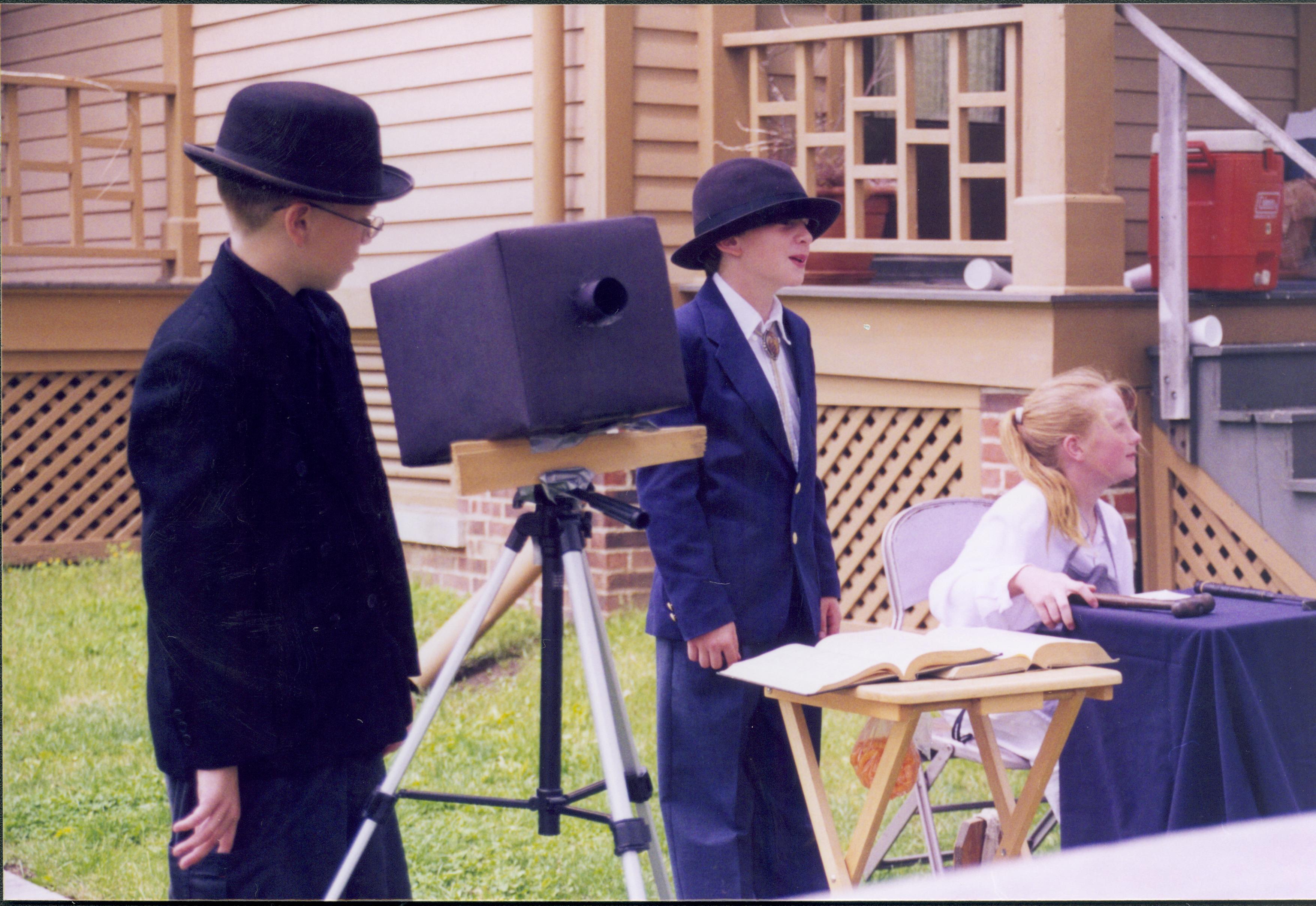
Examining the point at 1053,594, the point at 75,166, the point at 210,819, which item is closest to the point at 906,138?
the point at 1053,594

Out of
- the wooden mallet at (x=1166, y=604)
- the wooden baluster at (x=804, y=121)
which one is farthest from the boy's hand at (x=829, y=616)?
the wooden baluster at (x=804, y=121)

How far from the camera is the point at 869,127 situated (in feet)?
24.2

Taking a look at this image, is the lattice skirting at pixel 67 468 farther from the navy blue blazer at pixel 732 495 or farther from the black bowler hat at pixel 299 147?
the black bowler hat at pixel 299 147

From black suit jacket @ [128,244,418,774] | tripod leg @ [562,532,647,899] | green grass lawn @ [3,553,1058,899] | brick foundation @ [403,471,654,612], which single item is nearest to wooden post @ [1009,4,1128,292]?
green grass lawn @ [3,553,1058,899]

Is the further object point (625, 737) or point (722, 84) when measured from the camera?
point (722, 84)

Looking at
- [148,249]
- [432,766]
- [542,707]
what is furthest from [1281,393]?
[148,249]

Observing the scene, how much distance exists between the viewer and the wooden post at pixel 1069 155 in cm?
531

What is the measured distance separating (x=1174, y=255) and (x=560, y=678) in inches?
140

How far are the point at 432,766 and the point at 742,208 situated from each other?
2.71 meters

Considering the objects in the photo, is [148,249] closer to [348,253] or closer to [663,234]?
[663,234]

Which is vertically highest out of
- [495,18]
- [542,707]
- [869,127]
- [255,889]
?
[495,18]

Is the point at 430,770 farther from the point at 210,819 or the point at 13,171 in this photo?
the point at 13,171

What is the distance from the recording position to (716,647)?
2.95 m

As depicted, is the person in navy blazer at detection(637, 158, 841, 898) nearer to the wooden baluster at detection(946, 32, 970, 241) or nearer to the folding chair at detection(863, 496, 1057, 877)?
the folding chair at detection(863, 496, 1057, 877)
